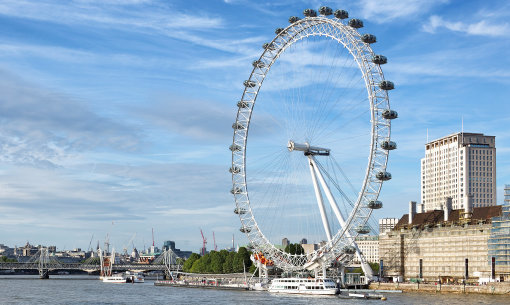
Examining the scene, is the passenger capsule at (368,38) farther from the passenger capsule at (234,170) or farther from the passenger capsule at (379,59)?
the passenger capsule at (234,170)

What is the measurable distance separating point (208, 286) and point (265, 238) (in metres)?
29.6

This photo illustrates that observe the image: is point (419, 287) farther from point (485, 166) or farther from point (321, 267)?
point (485, 166)

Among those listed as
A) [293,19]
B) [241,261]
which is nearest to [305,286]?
[293,19]

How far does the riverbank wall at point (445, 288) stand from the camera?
84688mm

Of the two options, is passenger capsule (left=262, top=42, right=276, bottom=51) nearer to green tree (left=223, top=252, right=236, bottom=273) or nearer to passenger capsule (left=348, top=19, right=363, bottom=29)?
passenger capsule (left=348, top=19, right=363, bottom=29)

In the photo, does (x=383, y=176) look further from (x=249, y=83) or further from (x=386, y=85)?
(x=249, y=83)

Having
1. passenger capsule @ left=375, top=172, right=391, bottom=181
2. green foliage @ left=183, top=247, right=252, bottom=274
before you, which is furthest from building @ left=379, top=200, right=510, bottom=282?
green foliage @ left=183, top=247, right=252, bottom=274

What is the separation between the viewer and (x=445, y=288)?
94188 millimetres

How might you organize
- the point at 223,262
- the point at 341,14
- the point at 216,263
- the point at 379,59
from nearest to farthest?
the point at 379,59
the point at 341,14
the point at 216,263
the point at 223,262

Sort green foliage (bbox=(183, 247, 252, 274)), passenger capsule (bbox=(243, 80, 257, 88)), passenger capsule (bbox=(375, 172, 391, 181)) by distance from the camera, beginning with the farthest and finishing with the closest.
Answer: green foliage (bbox=(183, 247, 252, 274))
passenger capsule (bbox=(243, 80, 257, 88))
passenger capsule (bbox=(375, 172, 391, 181))

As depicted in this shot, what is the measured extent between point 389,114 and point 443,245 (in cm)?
4361

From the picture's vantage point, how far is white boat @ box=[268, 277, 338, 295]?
9000 centimetres

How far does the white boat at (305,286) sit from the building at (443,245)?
23.8 m

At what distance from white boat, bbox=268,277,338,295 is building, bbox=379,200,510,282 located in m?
23.8
